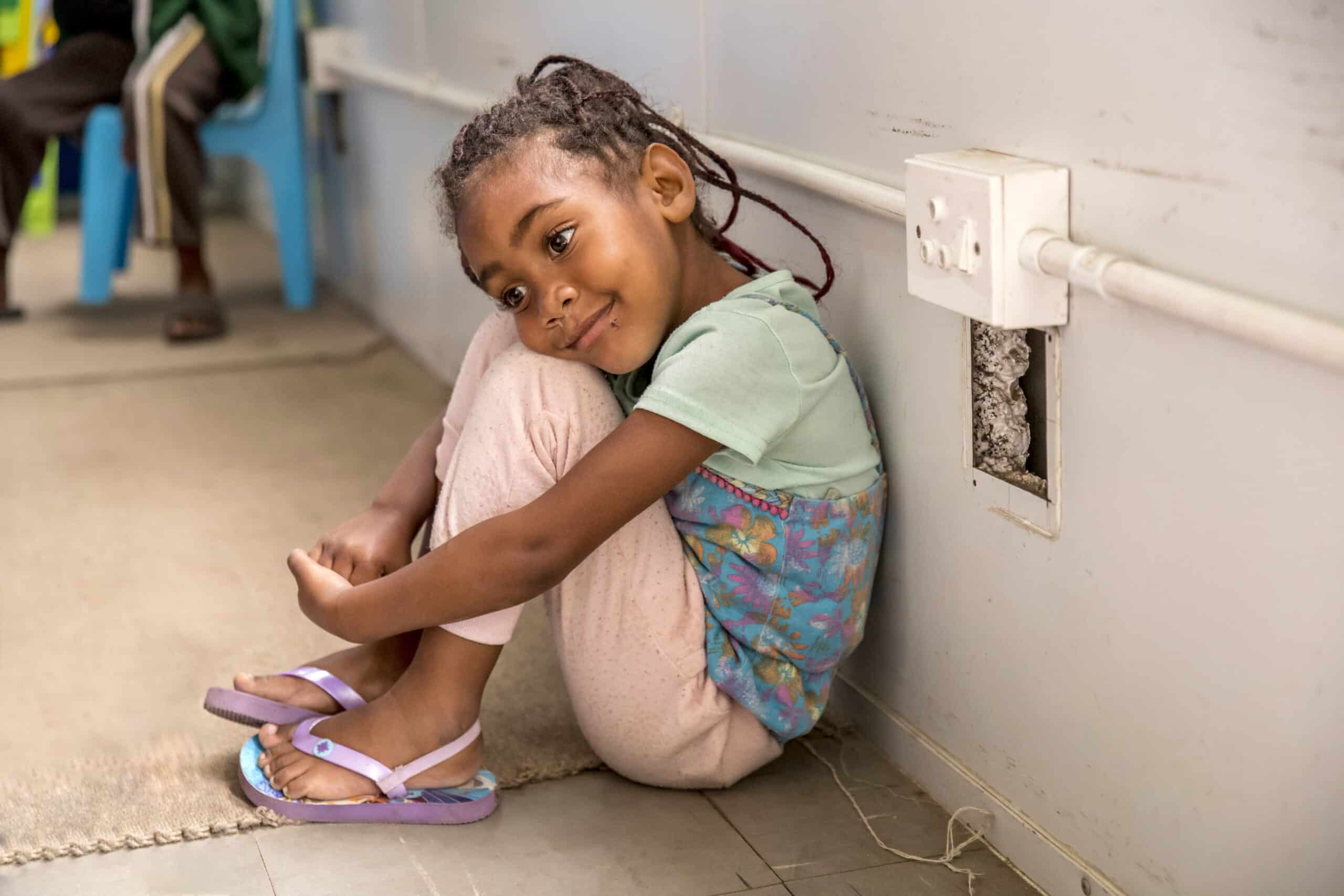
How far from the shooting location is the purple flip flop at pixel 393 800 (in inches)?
47.7

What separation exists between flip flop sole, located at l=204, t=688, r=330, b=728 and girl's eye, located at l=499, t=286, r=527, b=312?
0.41m

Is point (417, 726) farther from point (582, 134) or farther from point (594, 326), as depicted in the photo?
point (582, 134)

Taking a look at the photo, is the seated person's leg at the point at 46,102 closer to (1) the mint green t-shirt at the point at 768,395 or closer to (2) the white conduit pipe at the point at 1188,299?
(1) the mint green t-shirt at the point at 768,395

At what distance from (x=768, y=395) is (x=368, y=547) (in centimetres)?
42

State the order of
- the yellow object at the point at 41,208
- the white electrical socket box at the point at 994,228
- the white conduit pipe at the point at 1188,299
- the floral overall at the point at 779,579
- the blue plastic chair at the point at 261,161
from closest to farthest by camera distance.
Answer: the white conduit pipe at the point at 1188,299, the white electrical socket box at the point at 994,228, the floral overall at the point at 779,579, the blue plastic chair at the point at 261,161, the yellow object at the point at 41,208

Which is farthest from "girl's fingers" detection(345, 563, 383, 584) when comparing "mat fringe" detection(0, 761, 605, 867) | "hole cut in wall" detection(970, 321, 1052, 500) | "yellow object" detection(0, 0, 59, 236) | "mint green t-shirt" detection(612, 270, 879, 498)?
"yellow object" detection(0, 0, 59, 236)

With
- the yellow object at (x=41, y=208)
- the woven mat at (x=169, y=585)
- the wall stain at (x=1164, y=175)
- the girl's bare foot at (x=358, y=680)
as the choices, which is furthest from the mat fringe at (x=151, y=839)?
the yellow object at (x=41, y=208)

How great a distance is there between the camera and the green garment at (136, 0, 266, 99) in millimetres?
2947

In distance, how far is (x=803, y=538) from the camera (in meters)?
1.16

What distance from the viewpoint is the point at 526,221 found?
1.12 meters

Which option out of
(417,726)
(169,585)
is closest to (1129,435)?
(417,726)

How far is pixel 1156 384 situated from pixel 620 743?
1.82ft

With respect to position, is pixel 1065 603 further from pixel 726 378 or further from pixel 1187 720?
pixel 726 378

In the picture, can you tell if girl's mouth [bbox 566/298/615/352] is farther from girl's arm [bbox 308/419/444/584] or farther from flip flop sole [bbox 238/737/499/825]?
flip flop sole [bbox 238/737/499/825]
